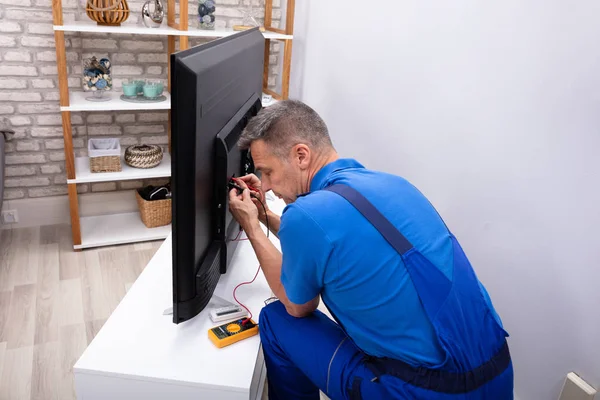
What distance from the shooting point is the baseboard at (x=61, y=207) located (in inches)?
112

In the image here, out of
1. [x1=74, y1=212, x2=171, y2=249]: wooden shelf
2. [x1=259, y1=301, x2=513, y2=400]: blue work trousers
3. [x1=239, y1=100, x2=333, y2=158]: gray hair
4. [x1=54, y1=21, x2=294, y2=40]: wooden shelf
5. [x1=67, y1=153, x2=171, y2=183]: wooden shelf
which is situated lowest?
[x1=74, y1=212, x2=171, y2=249]: wooden shelf

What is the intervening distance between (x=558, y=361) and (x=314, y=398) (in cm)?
80

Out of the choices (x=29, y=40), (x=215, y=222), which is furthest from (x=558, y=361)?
(x=29, y=40)

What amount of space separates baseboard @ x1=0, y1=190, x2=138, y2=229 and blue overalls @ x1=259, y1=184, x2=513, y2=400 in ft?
6.83

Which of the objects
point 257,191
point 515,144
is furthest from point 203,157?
point 515,144

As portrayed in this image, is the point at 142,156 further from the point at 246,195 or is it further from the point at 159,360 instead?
the point at 159,360

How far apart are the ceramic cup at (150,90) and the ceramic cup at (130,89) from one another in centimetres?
5

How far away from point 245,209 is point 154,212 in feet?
5.46

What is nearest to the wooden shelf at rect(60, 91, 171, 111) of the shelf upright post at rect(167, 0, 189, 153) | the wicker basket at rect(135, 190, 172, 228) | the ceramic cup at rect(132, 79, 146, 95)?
the ceramic cup at rect(132, 79, 146, 95)

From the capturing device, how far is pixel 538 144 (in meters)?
1.54

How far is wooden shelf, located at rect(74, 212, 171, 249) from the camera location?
273 cm

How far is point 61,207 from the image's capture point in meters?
2.93

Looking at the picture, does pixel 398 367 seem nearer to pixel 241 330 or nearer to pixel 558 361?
pixel 241 330

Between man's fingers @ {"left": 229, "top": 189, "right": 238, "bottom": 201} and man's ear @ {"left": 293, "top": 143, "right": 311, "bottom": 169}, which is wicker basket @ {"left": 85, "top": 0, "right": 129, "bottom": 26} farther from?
man's ear @ {"left": 293, "top": 143, "right": 311, "bottom": 169}
